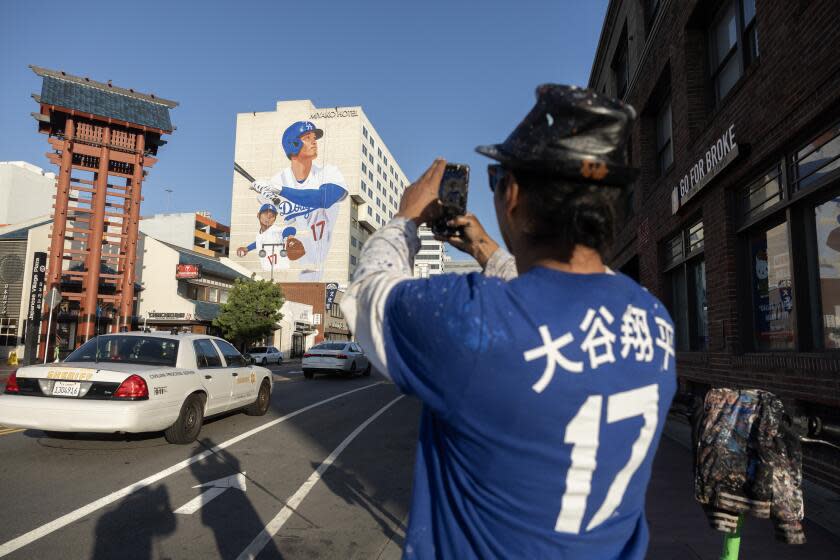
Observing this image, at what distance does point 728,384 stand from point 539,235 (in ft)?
26.3

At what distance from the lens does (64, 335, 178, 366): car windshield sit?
7.83m

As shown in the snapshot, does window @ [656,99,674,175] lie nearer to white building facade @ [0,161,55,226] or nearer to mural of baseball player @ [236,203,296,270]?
white building facade @ [0,161,55,226]

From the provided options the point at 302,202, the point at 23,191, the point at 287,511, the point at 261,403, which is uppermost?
the point at 302,202

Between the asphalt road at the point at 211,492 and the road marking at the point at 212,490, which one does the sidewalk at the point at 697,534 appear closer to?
the asphalt road at the point at 211,492

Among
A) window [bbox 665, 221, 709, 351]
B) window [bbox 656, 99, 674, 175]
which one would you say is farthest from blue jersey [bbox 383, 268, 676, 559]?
window [bbox 656, 99, 674, 175]

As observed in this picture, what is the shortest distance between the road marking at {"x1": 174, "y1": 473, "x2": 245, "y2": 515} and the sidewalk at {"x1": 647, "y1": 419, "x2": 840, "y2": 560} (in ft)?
12.5

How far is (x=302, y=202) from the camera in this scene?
75.5 metres

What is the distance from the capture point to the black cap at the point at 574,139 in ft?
3.94

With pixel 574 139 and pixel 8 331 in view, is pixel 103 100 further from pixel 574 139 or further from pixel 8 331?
pixel 574 139

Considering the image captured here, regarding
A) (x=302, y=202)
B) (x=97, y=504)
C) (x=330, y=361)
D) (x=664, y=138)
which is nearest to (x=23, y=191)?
(x=302, y=202)

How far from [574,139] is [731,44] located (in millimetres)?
9269

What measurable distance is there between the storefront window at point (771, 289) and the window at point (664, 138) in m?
4.43

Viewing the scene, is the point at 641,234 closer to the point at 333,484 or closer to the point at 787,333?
the point at 787,333

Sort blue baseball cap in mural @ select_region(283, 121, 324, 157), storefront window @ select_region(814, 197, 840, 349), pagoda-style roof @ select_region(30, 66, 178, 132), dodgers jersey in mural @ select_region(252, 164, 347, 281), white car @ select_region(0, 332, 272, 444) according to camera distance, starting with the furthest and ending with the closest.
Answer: blue baseball cap in mural @ select_region(283, 121, 324, 157) → dodgers jersey in mural @ select_region(252, 164, 347, 281) → pagoda-style roof @ select_region(30, 66, 178, 132) → white car @ select_region(0, 332, 272, 444) → storefront window @ select_region(814, 197, 840, 349)
